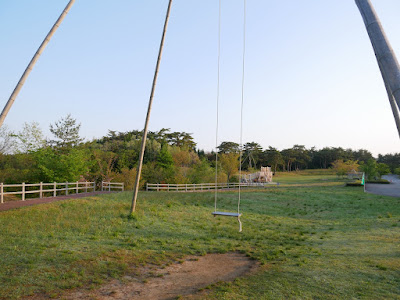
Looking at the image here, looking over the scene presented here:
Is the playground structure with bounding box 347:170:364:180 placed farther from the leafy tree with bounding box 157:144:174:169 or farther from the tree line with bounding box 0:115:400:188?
the leafy tree with bounding box 157:144:174:169

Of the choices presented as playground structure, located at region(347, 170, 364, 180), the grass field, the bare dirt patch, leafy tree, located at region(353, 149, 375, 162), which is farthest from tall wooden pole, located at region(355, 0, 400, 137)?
leafy tree, located at region(353, 149, 375, 162)

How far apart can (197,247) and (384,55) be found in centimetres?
681

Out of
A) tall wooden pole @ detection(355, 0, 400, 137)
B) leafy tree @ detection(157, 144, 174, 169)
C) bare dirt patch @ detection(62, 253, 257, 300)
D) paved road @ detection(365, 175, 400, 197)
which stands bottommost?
bare dirt patch @ detection(62, 253, 257, 300)

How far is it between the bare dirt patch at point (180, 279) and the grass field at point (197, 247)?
0.34 meters

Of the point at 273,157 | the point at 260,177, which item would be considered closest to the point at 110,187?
the point at 260,177

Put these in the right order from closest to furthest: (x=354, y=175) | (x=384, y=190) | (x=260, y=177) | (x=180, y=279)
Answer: (x=180, y=279) < (x=384, y=190) < (x=260, y=177) < (x=354, y=175)

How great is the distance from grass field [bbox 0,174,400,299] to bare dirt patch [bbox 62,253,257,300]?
0.34 m

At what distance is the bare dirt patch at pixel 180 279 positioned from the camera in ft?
17.1

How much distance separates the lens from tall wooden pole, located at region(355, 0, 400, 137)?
12.6 feet

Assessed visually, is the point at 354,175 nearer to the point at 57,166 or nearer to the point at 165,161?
Answer: the point at 165,161

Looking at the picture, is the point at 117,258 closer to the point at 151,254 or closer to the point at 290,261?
the point at 151,254

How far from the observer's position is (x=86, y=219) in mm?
10344

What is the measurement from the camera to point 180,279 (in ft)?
20.2

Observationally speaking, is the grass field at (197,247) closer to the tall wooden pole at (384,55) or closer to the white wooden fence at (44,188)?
the tall wooden pole at (384,55)
